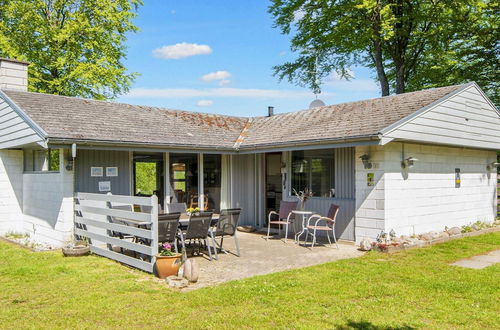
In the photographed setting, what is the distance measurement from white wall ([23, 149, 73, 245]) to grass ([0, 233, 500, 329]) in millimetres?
1740

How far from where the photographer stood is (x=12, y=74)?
1150 cm

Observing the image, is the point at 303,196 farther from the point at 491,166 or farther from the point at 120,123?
the point at 491,166

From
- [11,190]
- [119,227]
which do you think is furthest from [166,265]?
[11,190]

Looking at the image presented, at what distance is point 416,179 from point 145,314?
763 centimetres

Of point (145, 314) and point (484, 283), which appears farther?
point (484, 283)

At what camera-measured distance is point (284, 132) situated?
12.1 m

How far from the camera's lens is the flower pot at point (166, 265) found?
6758mm

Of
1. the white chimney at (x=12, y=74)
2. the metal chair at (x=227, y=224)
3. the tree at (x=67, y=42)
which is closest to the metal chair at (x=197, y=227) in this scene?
the metal chair at (x=227, y=224)

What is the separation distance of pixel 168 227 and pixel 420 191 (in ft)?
21.1

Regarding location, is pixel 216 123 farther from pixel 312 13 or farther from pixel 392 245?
pixel 312 13

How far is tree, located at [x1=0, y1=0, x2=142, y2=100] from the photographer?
798 inches

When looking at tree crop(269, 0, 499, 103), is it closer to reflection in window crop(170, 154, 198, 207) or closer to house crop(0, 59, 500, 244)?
house crop(0, 59, 500, 244)

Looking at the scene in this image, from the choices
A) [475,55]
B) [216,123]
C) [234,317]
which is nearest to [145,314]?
[234,317]

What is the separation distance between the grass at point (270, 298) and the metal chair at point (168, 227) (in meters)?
0.78
